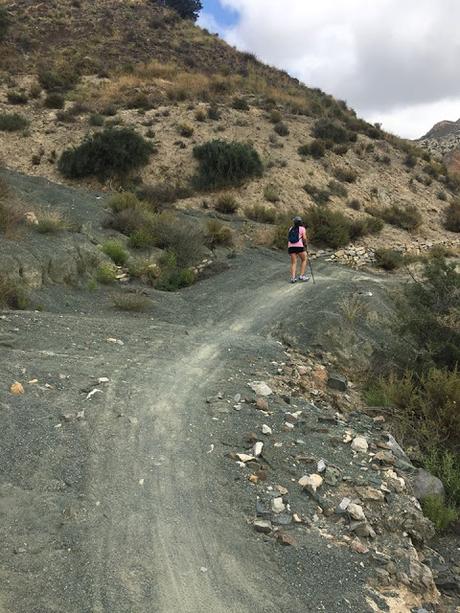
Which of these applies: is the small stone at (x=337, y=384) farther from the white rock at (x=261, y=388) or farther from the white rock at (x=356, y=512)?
the white rock at (x=356, y=512)

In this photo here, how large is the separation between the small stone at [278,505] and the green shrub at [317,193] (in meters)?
18.8

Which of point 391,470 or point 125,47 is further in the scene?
point 125,47

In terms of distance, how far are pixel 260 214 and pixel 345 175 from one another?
7385 mm

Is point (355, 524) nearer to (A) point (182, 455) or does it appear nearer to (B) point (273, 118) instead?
(A) point (182, 455)

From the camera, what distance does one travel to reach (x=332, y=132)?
90.1ft

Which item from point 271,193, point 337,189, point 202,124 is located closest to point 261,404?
point 271,193

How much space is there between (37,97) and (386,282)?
23.8 metres

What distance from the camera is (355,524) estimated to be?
13.2ft

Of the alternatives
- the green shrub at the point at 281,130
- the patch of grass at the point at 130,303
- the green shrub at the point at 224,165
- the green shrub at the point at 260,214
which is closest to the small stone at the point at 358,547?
the patch of grass at the point at 130,303

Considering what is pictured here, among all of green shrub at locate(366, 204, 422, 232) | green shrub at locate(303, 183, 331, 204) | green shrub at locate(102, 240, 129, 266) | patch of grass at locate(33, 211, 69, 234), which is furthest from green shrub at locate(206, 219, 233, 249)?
green shrub at locate(366, 204, 422, 232)

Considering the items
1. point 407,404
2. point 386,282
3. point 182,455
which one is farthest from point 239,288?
point 182,455

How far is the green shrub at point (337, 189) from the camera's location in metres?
22.8

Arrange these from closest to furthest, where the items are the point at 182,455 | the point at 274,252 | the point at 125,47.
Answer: the point at 182,455, the point at 274,252, the point at 125,47

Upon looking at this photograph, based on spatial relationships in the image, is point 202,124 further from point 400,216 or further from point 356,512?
point 356,512
